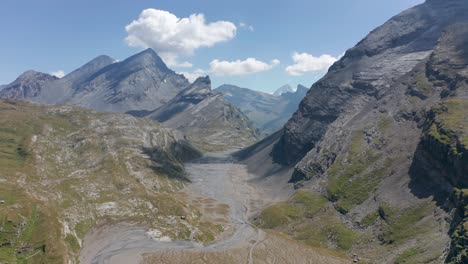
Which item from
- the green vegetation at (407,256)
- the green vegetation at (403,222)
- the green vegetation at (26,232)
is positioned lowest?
the green vegetation at (407,256)

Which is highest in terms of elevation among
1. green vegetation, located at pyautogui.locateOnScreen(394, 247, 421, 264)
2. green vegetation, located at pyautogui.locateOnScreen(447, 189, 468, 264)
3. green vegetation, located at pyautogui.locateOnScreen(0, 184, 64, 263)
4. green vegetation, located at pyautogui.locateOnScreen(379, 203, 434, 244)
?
green vegetation, located at pyautogui.locateOnScreen(0, 184, 64, 263)

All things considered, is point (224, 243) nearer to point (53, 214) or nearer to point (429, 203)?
point (53, 214)

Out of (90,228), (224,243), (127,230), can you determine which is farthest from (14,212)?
(224,243)

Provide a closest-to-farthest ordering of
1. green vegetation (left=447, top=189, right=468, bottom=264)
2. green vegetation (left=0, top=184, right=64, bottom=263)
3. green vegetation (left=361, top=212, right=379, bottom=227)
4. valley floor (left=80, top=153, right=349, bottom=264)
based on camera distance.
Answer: green vegetation (left=447, top=189, right=468, bottom=264)
green vegetation (left=0, top=184, right=64, bottom=263)
valley floor (left=80, top=153, right=349, bottom=264)
green vegetation (left=361, top=212, right=379, bottom=227)

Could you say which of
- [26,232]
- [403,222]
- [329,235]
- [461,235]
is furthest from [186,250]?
[461,235]

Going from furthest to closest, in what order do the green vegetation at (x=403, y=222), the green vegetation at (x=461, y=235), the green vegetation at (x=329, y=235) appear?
the green vegetation at (x=329, y=235) → the green vegetation at (x=403, y=222) → the green vegetation at (x=461, y=235)

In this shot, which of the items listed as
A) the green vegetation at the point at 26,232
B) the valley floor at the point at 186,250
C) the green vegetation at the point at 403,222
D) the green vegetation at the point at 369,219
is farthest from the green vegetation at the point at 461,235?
the green vegetation at the point at 26,232

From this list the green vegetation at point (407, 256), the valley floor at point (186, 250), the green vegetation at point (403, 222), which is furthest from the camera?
the green vegetation at point (403, 222)

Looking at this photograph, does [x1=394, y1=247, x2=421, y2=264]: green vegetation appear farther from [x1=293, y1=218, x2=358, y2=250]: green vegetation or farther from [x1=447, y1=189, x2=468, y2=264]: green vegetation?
[x1=293, y1=218, x2=358, y2=250]: green vegetation

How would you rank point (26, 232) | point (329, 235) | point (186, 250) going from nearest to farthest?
point (26, 232) < point (186, 250) < point (329, 235)

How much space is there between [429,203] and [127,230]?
144 m

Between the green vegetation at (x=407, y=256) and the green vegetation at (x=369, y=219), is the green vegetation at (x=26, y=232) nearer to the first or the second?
the green vegetation at (x=407, y=256)

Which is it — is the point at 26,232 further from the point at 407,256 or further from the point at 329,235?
the point at 407,256

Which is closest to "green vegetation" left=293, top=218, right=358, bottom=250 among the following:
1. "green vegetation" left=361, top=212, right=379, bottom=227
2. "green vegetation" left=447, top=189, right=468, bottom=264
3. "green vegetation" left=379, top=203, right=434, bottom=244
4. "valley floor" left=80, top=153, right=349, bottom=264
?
"valley floor" left=80, top=153, right=349, bottom=264
